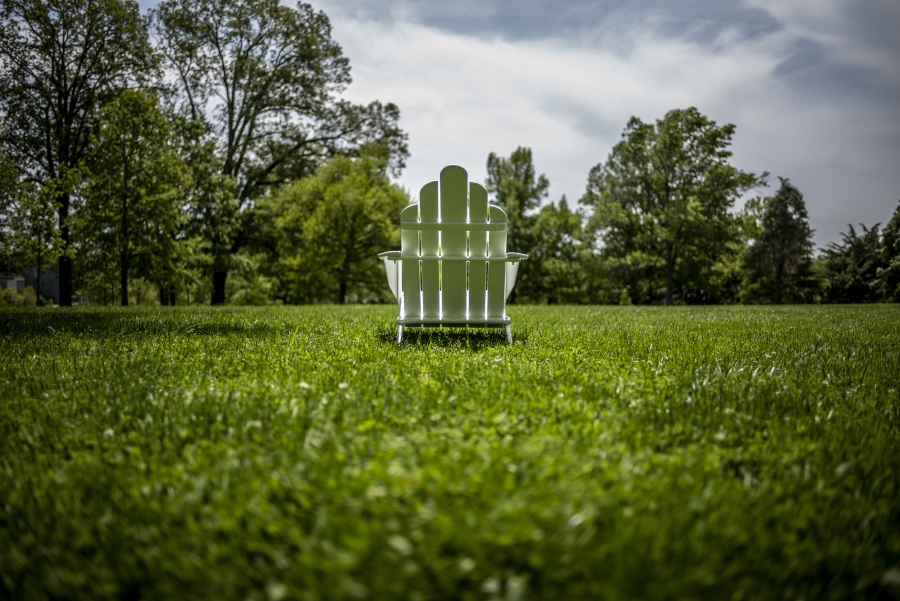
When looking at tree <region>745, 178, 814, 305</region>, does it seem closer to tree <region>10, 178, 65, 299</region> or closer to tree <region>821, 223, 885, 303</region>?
tree <region>821, 223, 885, 303</region>

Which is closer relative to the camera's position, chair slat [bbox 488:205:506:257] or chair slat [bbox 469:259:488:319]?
chair slat [bbox 488:205:506:257]

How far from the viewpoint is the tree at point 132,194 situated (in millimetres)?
17094

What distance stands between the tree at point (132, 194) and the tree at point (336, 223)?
7.79 metres

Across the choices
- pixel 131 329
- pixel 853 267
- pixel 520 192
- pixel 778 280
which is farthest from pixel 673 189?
pixel 131 329

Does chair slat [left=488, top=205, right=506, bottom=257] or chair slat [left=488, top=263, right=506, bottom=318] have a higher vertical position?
chair slat [left=488, top=205, right=506, bottom=257]

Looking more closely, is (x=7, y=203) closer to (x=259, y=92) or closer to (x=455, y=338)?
(x=259, y=92)

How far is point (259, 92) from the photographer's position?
2728 cm

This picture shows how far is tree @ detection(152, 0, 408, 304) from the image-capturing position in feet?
86.3

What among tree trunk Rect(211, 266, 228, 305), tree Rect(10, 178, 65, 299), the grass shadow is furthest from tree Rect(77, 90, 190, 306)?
the grass shadow

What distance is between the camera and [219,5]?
87.2 ft

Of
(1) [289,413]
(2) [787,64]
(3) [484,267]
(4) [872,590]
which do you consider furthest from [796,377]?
(2) [787,64]

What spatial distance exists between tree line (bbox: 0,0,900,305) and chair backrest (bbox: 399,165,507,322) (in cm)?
1539

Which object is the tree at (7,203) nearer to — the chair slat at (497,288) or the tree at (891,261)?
the chair slat at (497,288)

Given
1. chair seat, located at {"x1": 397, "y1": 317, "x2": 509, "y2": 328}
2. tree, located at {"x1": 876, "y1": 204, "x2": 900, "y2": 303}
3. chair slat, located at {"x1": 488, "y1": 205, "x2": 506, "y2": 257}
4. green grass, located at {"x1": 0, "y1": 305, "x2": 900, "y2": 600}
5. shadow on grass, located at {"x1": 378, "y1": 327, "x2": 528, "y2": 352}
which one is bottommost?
green grass, located at {"x1": 0, "y1": 305, "x2": 900, "y2": 600}
